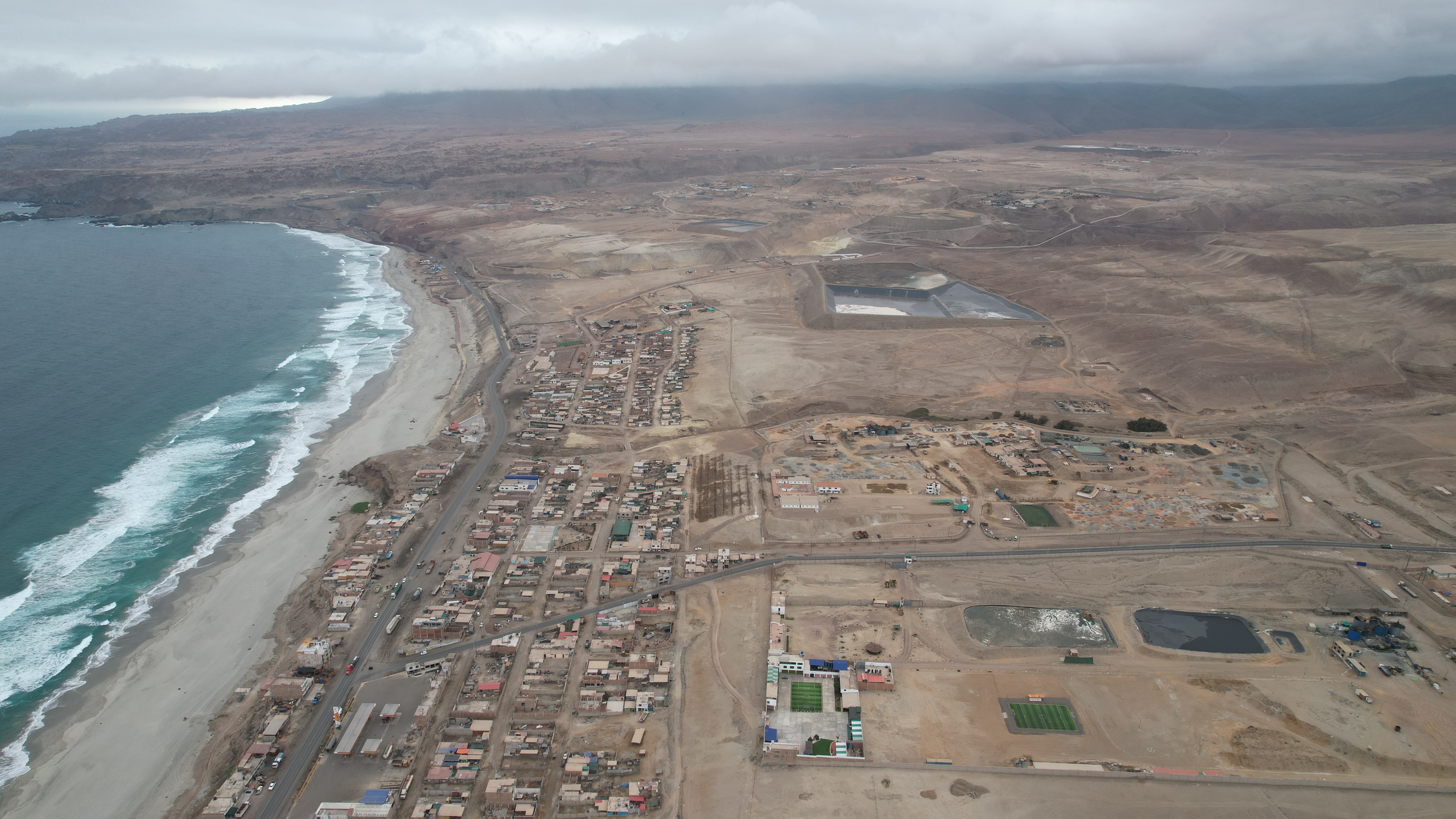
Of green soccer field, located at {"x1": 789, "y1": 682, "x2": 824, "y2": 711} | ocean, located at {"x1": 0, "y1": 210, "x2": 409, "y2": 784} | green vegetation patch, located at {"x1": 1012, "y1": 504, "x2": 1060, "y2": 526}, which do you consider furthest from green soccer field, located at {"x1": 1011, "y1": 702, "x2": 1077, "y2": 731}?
ocean, located at {"x1": 0, "y1": 210, "x2": 409, "y2": 784}

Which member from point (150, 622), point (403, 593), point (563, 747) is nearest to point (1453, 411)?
point (563, 747)

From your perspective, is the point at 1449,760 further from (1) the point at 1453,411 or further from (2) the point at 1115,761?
(1) the point at 1453,411

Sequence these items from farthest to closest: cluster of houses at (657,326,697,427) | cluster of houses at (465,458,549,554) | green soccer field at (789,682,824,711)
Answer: cluster of houses at (657,326,697,427) < cluster of houses at (465,458,549,554) < green soccer field at (789,682,824,711)

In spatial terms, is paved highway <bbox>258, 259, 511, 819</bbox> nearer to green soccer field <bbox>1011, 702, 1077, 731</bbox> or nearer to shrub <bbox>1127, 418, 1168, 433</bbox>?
green soccer field <bbox>1011, 702, 1077, 731</bbox>

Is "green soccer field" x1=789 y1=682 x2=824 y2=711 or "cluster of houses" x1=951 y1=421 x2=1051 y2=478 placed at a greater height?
"cluster of houses" x1=951 y1=421 x2=1051 y2=478

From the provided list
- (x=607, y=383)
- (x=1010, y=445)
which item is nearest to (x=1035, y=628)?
(x=1010, y=445)

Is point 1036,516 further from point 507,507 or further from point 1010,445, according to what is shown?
point 507,507
